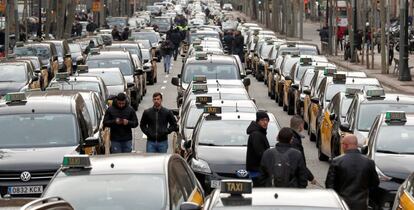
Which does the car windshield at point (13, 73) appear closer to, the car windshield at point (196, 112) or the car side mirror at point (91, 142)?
the car windshield at point (196, 112)

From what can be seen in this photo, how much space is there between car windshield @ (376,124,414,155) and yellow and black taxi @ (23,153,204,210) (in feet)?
18.9

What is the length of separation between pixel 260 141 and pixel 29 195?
2.94m

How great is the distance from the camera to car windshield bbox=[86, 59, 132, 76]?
38.3 m

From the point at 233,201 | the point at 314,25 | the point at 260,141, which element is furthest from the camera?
the point at 314,25

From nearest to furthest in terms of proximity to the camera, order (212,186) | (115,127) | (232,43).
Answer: (212,186)
(115,127)
(232,43)

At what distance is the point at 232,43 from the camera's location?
57156mm

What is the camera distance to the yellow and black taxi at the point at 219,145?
1761 centimetres

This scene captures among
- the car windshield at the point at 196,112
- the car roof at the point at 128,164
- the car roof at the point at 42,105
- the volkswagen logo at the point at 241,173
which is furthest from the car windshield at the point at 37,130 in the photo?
the car roof at the point at 128,164

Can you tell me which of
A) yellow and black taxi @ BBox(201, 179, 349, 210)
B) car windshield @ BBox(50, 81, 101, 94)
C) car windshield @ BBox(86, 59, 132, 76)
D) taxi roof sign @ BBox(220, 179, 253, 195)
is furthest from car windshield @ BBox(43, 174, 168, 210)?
car windshield @ BBox(86, 59, 132, 76)

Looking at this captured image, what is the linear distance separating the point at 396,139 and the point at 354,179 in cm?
444

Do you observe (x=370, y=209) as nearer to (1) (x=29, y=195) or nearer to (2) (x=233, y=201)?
(1) (x=29, y=195)

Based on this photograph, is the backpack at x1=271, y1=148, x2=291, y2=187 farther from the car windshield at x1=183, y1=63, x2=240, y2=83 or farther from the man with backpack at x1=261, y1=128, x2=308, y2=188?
the car windshield at x1=183, y1=63, x2=240, y2=83

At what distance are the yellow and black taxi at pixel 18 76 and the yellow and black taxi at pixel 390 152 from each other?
16139 mm

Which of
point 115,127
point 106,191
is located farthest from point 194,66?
point 106,191
